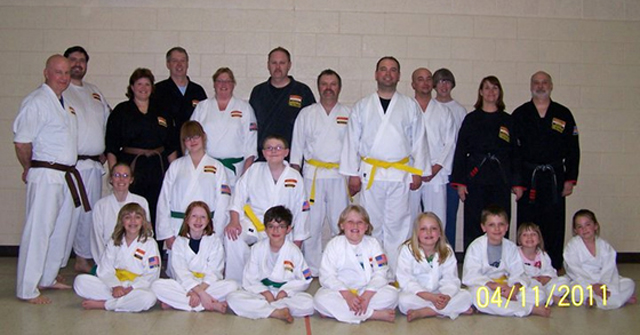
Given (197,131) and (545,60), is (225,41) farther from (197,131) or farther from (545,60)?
(545,60)

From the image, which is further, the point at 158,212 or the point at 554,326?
the point at 158,212

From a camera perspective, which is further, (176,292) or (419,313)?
(176,292)

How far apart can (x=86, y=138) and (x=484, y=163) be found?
322cm

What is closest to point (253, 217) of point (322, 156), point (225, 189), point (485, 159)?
point (225, 189)

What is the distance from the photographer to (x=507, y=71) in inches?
251

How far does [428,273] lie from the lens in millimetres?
4168

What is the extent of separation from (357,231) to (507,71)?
304 centimetres

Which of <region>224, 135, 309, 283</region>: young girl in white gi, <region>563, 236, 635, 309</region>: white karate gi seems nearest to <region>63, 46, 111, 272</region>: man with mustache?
<region>224, 135, 309, 283</region>: young girl in white gi

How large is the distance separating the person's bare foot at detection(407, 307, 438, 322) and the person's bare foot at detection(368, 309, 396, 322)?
10 centimetres

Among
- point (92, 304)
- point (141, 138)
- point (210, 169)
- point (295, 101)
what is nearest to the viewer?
point (92, 304)

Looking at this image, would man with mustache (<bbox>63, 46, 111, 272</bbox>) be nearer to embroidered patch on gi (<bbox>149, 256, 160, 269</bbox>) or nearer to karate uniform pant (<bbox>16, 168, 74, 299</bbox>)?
karate uniform pant (<bbox>16, 168, 74, 299</bbox>)

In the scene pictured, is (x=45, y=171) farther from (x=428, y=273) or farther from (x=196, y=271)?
(x=428, y=273)

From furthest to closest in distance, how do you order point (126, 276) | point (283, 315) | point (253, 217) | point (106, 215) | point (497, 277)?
point (106, 215) < point (253, 217) < point (497, 277) < point (126, 276) < point (283, 315)

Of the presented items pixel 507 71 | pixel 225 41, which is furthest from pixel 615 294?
pixel 225 41
